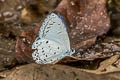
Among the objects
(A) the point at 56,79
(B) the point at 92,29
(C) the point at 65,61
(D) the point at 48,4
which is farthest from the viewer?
(D) the point at 48,4

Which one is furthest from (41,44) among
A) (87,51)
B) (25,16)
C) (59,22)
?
(25,16)

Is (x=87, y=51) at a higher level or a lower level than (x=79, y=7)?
lower

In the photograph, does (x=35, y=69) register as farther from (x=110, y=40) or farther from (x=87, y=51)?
(x=110, y=40)

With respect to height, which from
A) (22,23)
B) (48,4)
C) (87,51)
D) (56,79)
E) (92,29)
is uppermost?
(48,4)

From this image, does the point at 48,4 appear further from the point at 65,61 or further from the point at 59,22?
the point at 65,61

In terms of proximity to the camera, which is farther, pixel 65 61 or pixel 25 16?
pixel 25 16

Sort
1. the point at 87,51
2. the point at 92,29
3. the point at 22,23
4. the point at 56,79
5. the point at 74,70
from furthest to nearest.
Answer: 1. the point at 22,23
2. the point at 92,29
3. the point at 87,51
4. the point at 74,70
5. the point at 56,79
